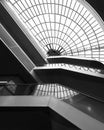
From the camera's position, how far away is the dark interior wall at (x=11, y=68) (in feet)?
57.3

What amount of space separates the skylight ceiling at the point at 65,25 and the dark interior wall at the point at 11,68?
10.8m

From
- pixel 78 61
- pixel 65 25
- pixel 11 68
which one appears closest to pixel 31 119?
pixel 11 68

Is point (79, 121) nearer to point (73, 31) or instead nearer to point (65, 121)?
point (65, 121)

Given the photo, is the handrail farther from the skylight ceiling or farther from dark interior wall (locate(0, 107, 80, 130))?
dark interior wall (locate(0, 107, 80, 130))

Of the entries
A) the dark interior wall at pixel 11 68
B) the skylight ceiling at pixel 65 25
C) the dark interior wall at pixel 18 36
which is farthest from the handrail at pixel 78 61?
the dark interior wall at pixel 11 68

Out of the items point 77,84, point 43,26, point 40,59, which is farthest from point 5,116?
point 43,26

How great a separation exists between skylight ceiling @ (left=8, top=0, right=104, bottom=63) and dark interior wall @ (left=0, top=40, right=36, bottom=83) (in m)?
10.8

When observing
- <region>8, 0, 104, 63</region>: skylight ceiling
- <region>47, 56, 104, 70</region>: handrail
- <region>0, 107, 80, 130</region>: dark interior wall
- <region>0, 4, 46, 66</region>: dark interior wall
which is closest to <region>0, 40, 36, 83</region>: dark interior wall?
<region>0, 4, 46, 66</region>: dark interior wall

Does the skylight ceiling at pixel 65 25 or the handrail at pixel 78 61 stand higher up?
the skylight ceiling at pixel 65 25

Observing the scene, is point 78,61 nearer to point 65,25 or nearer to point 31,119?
point 65,25

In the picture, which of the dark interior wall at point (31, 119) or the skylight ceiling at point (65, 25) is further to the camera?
the skylight ceiling at point (65, 25)

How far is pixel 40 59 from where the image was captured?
27.8 meters

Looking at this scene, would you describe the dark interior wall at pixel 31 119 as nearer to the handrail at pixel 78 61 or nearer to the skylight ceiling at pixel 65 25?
the handrail at pixel 78 61

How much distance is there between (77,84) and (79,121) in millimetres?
14301
